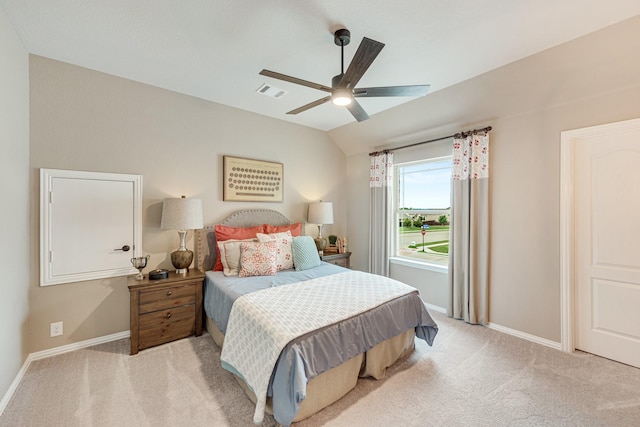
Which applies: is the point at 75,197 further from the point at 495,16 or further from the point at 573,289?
the point at 573,289

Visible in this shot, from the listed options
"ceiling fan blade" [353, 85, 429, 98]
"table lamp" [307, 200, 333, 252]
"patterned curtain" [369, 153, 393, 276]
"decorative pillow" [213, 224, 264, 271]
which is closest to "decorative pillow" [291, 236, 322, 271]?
"decorative pillow" [213, 224, 264, 271]

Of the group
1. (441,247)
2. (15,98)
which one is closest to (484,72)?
(441,247)

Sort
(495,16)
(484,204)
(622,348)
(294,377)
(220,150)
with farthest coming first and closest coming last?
(220,150)
(484,204)
(622,348)
(495,16)
(294,377)

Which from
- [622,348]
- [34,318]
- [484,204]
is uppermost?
[484,204]

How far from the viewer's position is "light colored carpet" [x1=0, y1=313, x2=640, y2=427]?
5.77ft

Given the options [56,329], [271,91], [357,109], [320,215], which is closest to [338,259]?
[320,215]

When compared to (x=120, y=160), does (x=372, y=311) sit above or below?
below

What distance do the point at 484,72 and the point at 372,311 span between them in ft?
8.28

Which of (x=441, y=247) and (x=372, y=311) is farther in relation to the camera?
(x=441, y=247)

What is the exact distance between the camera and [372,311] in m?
2.09

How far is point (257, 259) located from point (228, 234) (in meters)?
0.60

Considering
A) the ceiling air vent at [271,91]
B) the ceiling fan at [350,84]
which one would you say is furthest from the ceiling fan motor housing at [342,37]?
the ceiling air vent at [271,91]

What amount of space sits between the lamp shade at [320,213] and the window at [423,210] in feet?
3.65

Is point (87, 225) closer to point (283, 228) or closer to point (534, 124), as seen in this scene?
point (283, 228)
